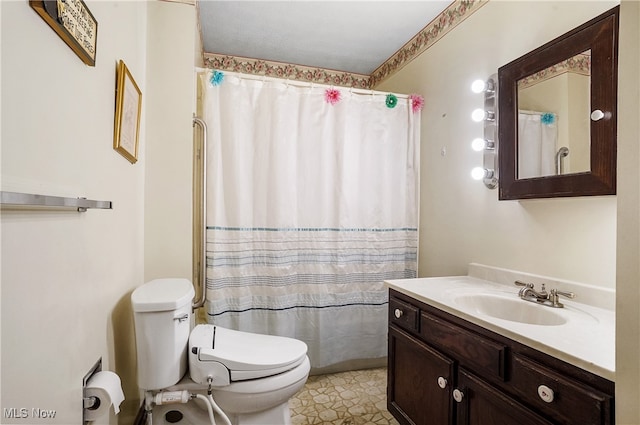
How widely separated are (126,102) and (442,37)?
76.9 inches

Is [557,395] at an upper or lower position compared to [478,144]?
lower

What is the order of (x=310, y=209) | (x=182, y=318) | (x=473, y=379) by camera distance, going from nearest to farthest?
(x=473, y=379) < (x=182, y=318) < (x=310, y=209)

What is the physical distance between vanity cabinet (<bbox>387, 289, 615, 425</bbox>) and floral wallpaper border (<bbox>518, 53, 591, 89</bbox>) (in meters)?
1.10

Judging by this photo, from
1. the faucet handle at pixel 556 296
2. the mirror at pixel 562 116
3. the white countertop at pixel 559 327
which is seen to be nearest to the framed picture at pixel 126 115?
the white countertop at pixel 559 327

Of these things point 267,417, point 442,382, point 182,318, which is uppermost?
point 182,318

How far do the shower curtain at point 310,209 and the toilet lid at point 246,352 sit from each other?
1.58ft

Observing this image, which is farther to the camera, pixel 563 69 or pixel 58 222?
pixel 563 69

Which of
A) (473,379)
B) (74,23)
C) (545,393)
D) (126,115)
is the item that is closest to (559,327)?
(545,393)

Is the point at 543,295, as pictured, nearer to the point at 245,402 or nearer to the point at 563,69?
the point at 563,69

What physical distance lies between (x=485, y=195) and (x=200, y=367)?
1680 mm

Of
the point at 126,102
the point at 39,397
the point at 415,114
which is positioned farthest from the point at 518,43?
the point at 39,397

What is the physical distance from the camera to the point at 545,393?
925 mm

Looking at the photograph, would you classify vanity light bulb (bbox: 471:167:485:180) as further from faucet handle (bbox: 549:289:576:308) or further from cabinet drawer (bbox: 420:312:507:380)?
cabinet drawer (bbox: 420:312:507:380)

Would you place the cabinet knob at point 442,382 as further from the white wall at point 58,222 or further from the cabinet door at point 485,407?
the white wall at point 58,222
